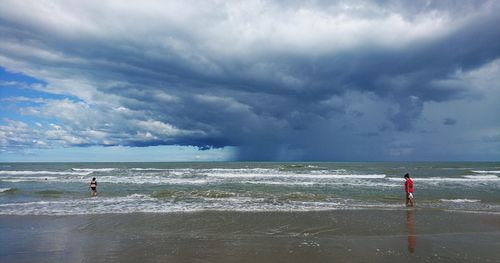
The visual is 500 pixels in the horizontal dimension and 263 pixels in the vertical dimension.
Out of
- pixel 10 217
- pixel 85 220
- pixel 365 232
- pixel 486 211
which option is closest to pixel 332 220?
pixel 365 232

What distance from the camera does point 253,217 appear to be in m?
15.2

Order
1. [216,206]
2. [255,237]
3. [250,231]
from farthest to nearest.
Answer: [216,206] < [250,231] < [255,237]

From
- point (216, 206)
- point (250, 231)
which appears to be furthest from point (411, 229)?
point (216, 206)

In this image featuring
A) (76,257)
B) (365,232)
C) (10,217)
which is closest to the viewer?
(76,257)

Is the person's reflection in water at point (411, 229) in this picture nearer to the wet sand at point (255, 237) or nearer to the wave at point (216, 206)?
the wet sand at point (255, 237)

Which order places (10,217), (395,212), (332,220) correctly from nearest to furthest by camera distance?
(332,220) < (10,217) < (395,212)

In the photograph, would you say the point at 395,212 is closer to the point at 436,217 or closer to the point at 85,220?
the point at 436,217

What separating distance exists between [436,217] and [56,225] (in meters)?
15.9

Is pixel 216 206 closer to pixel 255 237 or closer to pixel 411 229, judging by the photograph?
pixel 255 237

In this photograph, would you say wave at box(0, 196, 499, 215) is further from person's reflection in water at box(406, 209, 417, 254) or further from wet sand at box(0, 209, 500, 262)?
person's reflection in water at box(406, 209, 417, 254)

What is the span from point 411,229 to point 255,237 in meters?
5.92

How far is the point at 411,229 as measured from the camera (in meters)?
12.8

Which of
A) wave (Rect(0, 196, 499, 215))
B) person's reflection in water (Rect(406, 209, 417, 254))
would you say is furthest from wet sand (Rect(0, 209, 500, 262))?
wave (Rect(0, 196, 499, 215))

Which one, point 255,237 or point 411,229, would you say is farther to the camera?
point 411,229
